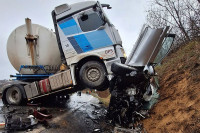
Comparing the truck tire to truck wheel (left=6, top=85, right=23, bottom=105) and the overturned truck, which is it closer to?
the overturned truck

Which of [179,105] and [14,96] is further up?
[14,96]

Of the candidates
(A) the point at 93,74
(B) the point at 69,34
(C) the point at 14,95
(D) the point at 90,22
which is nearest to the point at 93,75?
(A) the point at 93,74

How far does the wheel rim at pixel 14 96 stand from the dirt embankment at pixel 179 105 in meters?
4.85

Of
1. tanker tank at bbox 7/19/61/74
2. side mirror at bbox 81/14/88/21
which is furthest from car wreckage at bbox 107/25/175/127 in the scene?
tanker tank at bbox 7/19/61/74

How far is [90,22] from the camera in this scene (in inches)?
193

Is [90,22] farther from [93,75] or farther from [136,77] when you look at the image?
[136,77]

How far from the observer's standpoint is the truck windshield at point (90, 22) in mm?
4840

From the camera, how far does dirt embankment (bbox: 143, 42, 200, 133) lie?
2.76 meters

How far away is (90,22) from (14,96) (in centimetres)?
419

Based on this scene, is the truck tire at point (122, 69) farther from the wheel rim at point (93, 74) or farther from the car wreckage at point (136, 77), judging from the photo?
the wheel rim at point (93, 74)

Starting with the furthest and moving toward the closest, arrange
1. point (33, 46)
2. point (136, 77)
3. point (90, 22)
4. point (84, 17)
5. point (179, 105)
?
point (33, 46), point (84, 17), point (90, 22), point (136, 77), point (179, 105)

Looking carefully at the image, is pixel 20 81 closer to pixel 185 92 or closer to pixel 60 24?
pixel 60 24

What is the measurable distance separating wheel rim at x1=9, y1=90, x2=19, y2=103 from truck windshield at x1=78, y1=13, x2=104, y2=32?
3.71 m

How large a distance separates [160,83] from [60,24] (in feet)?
12.0
